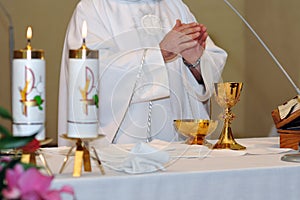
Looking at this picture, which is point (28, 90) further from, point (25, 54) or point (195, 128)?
point (195, 128)

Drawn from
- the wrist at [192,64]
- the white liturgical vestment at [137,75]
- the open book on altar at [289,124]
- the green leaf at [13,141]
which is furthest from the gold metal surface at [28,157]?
the open book on altar at [289,124]

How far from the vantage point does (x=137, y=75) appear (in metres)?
2.46

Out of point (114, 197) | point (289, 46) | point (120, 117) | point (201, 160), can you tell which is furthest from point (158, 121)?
point (289, 46)

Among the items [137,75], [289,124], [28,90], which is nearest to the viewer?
[28,90]

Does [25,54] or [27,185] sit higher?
[25,54]

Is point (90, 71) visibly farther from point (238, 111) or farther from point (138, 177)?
point (238, 111)

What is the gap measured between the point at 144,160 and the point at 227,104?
75 centimetres

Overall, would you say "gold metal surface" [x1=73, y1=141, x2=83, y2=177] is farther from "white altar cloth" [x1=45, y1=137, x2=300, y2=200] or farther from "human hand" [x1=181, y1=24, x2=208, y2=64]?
"human hand" [x1=181, y1=24, x2=208, y2=64]

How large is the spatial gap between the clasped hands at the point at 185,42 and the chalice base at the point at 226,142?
293 mm

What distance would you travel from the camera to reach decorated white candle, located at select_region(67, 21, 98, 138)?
1.73 metres

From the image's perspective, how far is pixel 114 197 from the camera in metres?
1.76

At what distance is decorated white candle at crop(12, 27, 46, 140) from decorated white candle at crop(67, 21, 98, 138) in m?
0.09

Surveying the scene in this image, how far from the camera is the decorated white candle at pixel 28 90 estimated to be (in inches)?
65.7

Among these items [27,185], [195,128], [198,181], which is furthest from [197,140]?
[27,185]
